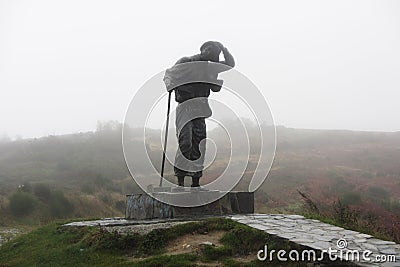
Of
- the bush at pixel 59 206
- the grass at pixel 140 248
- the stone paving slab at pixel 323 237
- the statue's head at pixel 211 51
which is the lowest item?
the bush at pixel 59 206

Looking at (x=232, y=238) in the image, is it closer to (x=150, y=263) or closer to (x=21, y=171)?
(x=150, y=263)

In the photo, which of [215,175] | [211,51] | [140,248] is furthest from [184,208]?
[215,175]

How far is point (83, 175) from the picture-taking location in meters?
19.6

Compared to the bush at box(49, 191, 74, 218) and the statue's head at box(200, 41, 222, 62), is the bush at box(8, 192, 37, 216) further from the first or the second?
Result: the statue's head at box(200, 41, 222, 62)

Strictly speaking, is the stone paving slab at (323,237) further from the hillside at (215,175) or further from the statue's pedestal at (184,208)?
the hillside at (215,175)

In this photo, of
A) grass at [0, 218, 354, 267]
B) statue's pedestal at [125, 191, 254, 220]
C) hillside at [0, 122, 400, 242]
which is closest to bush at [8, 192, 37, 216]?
hillside at [0, 122, 400, 242]

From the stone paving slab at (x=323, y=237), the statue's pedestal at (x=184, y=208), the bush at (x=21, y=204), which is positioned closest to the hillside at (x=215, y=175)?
the bush at (x=21, y=204)

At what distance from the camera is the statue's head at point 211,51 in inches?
269

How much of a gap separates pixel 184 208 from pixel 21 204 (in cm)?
1009

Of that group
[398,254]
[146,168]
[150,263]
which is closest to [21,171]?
[146,168]

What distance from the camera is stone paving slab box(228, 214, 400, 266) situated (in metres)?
4.03

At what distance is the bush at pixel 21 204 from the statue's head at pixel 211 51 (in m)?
10.6

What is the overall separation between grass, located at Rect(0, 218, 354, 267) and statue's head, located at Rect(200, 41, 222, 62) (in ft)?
9.81

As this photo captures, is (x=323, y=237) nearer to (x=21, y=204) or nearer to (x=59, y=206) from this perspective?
(x=59, y=206)
